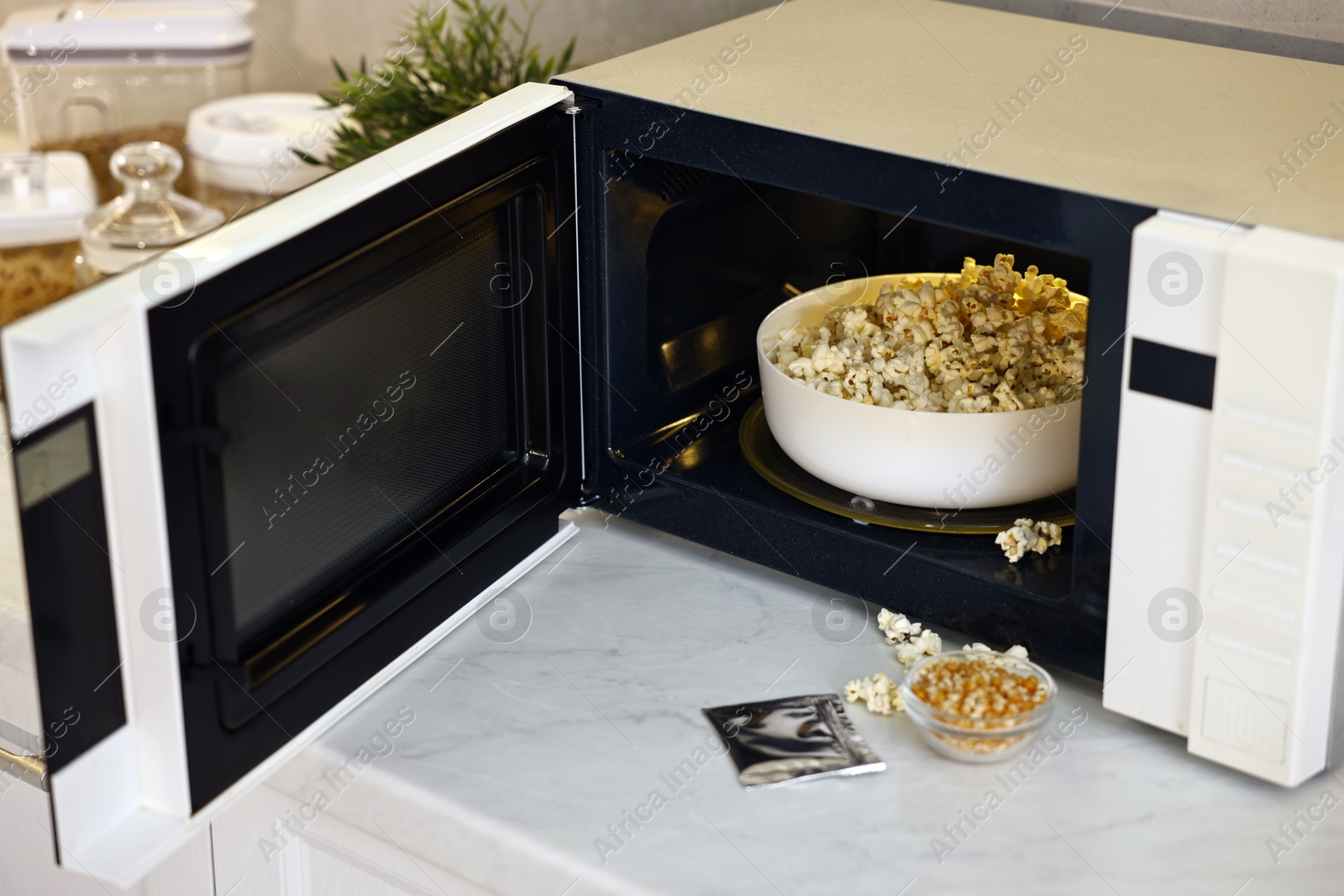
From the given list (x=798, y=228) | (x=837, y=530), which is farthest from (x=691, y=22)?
(x=837, y=530)

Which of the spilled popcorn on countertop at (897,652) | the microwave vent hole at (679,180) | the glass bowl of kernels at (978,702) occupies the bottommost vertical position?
the spilled popcorn on countertop at (897,652)

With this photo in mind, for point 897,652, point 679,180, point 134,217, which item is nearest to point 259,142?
point 134,217

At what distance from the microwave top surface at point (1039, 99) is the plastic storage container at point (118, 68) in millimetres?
1102

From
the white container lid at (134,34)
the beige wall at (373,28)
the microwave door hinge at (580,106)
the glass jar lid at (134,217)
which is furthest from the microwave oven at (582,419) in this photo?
the white container lid at (134,34)

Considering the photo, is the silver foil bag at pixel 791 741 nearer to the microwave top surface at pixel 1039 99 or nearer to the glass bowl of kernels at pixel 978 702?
the glass bowl of kernels at pixel 978 702

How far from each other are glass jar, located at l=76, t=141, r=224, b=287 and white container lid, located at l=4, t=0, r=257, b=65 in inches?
15.3

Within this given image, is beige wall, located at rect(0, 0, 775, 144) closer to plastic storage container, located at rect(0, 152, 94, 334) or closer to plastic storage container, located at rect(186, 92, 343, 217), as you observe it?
plastic storage container, located at rect(186, 92, 343, 217)

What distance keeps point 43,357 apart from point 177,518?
10 cm

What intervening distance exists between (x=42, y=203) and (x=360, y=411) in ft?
3.35

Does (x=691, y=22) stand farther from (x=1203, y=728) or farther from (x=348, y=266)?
(x=1203, y=728)

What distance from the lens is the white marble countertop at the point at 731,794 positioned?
0.69 meters

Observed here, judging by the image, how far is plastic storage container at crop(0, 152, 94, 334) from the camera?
60.1 inches

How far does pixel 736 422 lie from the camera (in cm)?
101

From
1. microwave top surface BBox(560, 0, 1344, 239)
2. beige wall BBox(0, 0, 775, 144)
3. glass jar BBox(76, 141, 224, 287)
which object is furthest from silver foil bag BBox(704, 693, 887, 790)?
glass jar BBox(76, 141, 224, 287)
